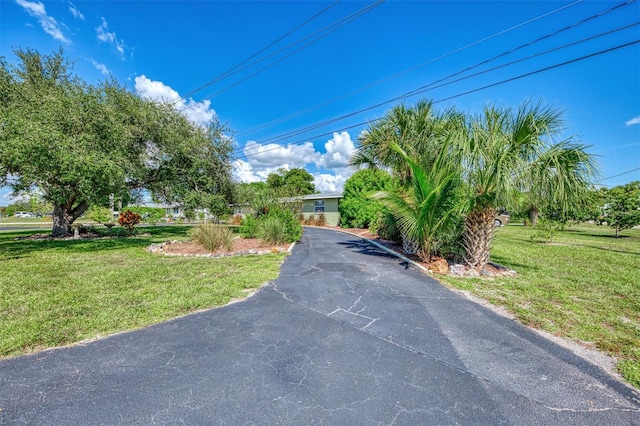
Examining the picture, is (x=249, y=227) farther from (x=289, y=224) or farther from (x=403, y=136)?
(x=403, y=136)

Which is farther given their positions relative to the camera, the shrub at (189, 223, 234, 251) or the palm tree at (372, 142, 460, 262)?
the shrub at (189, 223, 234, 251)

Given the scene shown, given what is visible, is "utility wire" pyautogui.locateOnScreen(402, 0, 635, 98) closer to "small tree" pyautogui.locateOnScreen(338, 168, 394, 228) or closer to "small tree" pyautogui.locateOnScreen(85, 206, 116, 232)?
"small tree" pyautogui.locateOnScreen(338, 168, 394, 228)

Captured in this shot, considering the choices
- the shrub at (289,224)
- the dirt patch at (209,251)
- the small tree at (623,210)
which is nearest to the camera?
the dirt patch at (209,251)

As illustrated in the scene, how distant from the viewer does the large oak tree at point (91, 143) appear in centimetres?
833

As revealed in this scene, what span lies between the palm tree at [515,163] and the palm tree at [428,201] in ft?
1.65

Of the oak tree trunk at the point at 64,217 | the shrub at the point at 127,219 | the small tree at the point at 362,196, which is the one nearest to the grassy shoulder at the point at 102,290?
the oak tree trunk at the point at 64,217

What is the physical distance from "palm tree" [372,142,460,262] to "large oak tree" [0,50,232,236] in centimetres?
984

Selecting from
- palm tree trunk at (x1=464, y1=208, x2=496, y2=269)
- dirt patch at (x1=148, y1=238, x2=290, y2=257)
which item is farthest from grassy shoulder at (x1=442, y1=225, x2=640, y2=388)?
dirt patch at (x1=148, y1=238, x2=290, y2=257)

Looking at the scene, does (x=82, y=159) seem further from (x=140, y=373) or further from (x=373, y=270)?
(x=373, y=270)

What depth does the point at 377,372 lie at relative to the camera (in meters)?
2.60

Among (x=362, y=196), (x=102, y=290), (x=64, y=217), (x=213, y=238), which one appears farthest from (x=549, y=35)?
(x=64, y=217)

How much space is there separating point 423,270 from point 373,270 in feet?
4.26

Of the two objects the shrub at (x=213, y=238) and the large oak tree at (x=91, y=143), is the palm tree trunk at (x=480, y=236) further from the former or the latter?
the large oak tree at (x=91, y=143)

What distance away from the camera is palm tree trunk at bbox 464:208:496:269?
6504 millimetres
